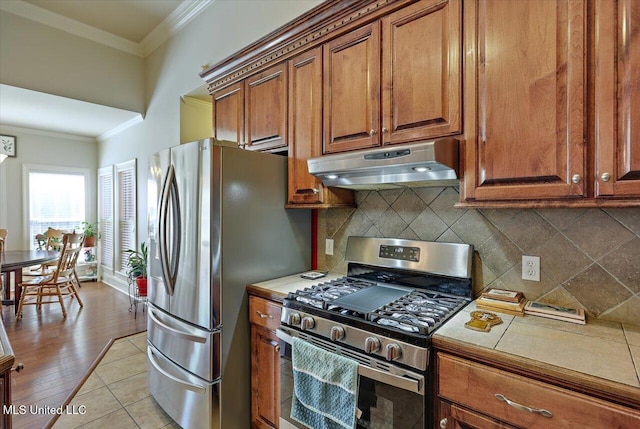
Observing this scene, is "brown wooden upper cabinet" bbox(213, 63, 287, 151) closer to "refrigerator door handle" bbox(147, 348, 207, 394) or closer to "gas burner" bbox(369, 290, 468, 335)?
"gas burner" bbox(369, 290, 468, 335)

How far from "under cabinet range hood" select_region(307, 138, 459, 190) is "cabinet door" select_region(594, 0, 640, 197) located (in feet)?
1.60

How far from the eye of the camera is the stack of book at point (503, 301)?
1390 mm

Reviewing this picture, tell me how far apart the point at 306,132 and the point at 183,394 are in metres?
1.73

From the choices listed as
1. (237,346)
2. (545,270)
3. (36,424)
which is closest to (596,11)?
(545,270)

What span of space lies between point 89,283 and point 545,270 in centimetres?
703

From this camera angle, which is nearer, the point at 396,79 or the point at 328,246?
the point at 396,79

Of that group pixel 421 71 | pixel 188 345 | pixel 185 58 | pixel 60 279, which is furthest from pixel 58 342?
pixel 421 71

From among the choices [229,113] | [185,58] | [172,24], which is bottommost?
[229,113]

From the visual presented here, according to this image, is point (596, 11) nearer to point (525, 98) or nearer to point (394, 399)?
point (525, 98)

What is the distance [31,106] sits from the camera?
13.9ft

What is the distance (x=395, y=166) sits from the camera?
147cm

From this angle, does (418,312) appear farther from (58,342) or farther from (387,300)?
(58,342)

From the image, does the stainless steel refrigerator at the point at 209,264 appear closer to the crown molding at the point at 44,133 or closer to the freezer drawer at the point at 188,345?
the freezer drawer at the point at 188,345
